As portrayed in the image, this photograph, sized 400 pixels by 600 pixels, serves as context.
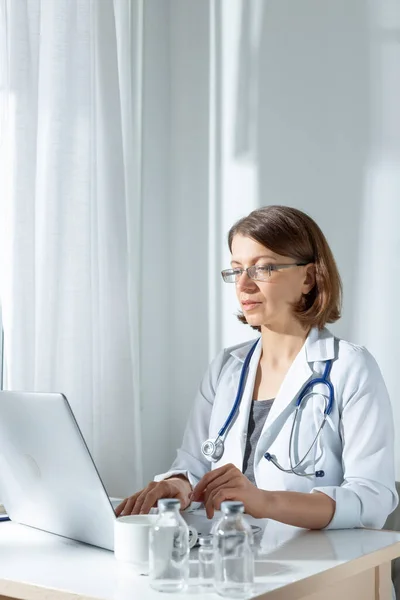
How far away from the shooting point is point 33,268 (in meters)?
2.26

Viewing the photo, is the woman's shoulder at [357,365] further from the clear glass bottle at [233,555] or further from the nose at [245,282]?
the clear glass bottle at [233,555]

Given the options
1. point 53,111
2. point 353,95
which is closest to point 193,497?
point 53,111

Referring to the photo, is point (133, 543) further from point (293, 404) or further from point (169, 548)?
point (293, 404)

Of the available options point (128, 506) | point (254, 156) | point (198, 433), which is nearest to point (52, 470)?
point (128, 506)

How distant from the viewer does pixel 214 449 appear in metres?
1.98

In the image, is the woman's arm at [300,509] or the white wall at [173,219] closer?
the woman's arm at [300,509]

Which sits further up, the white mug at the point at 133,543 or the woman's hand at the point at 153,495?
the white mug at the point at 133,543

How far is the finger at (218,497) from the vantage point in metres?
1.54

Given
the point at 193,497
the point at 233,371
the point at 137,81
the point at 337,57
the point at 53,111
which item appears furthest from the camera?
the point at 137,81

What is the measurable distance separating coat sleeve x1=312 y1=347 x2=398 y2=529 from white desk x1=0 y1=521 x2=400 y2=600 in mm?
53

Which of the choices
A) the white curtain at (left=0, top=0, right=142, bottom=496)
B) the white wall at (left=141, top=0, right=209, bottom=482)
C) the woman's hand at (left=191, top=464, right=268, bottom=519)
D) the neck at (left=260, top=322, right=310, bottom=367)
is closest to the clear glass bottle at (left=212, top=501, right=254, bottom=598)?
the woman's hand at (left=191, top=464, right=268, bottom=519)

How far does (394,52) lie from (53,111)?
931mm

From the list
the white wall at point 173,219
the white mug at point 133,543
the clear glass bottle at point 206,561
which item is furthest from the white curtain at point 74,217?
the clear glass bottle at point 206,561

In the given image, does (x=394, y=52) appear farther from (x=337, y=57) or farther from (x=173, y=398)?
(x=173, y=398)
